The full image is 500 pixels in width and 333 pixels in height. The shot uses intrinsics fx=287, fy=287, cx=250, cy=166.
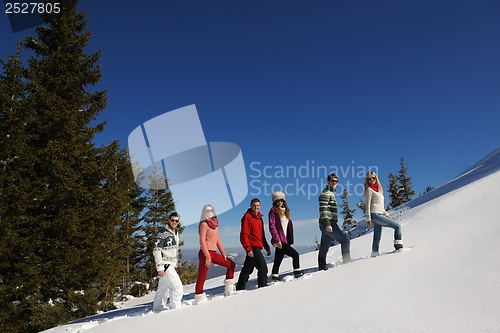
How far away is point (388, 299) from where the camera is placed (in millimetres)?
3604

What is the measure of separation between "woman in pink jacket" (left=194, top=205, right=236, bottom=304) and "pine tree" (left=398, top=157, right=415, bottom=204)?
53627mm

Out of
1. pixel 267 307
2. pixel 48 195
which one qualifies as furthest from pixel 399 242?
pixel 48 195

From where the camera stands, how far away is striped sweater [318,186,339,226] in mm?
6289

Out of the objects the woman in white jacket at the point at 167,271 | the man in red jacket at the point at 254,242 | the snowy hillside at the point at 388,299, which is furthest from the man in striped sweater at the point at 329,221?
the woman in white jacket at the point at 167,271

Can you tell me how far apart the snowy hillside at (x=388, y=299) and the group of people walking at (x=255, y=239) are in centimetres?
52

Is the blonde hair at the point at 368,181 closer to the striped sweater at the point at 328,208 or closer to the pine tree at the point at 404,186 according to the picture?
the striped sweater at the point at 328,208

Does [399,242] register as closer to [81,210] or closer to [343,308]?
[343,308]

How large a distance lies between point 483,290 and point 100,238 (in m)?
12.8

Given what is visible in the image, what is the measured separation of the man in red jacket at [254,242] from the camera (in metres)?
6.14

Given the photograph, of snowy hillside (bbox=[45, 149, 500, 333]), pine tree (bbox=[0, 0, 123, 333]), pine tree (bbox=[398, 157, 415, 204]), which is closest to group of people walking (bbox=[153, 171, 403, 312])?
snowy hillside (bbox=[45, 149, 500, 333])

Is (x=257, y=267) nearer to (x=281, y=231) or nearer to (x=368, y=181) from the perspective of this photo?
(x=281, y=231)

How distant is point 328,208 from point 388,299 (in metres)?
2.87

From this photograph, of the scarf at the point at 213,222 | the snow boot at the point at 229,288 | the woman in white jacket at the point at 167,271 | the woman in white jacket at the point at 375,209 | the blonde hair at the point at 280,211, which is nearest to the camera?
the woman in white jacket at the point at 167,271

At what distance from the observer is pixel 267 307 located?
4348 mm
